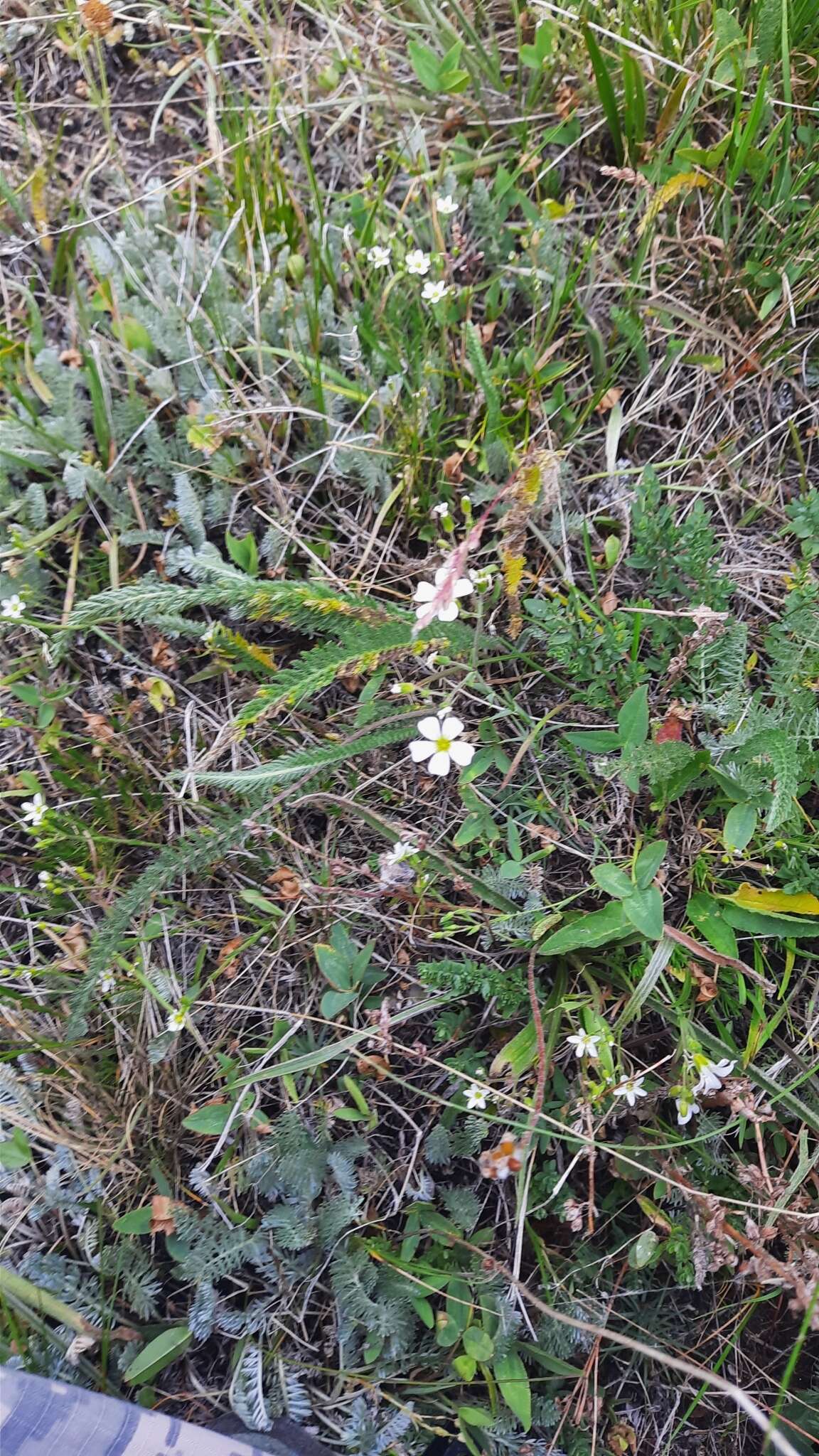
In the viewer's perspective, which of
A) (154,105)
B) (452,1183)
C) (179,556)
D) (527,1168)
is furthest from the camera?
(154,105)

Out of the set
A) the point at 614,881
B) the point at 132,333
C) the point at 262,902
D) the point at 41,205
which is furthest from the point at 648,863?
the point at 41,205

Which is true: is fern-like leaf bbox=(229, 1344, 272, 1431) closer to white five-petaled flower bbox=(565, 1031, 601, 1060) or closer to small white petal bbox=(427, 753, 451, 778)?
white five-petaled flower bbox=(565, 1031, 601, 1060)

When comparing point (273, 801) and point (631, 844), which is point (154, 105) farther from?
point (631, 844)

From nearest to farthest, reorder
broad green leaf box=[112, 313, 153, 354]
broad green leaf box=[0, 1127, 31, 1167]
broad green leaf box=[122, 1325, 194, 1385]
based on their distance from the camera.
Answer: broad green leaf box=[122, 1325, 194, 1385], broad green leaf box=[0, 1127, 31, 1167], broad green leaf box=[112, 313, 153, 354]

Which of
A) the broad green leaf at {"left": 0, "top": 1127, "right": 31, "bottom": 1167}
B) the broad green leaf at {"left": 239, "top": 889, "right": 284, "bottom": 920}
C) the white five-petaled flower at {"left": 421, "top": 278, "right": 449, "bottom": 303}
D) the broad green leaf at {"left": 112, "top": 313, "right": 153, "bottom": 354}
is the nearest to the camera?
the broad green leaf at {"left": 0, "top": 1127, "right": 31, "bottom": 1167}

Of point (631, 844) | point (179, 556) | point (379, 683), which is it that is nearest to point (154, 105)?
point (179, 556)

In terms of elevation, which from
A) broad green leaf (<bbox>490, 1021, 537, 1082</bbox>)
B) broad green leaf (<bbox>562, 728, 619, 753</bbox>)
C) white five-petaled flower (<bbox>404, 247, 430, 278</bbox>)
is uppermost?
white five-petaled flower (<bbox>404, 247, 430, 278</bbox>)

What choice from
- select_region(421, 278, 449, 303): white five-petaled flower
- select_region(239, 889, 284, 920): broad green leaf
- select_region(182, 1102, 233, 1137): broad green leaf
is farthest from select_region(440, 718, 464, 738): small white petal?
select_region(421, 278, 449, 303): white five-petaled flower
